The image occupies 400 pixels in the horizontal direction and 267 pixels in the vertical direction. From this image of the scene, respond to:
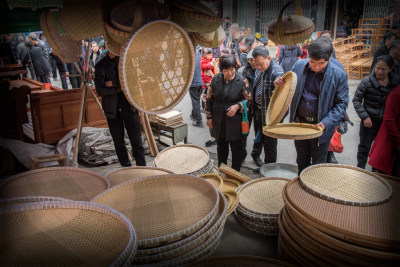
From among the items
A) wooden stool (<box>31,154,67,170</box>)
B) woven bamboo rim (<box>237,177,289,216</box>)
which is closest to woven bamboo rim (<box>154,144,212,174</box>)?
woven bamboo rim (<box>237,177,289,216</box>)

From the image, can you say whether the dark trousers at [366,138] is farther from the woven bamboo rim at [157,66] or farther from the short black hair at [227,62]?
the woven bamboo rim at [157,66]

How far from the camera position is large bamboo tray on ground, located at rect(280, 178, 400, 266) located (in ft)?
3.32

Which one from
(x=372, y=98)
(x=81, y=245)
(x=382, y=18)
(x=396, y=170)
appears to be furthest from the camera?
(x=382, y=18)

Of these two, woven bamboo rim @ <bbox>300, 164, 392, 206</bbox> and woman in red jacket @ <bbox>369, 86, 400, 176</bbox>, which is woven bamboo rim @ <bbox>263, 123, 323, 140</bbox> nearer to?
woven bamboo rim @ <bbox>300, 164, 392, 206</bbox>

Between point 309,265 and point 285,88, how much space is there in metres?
1.45

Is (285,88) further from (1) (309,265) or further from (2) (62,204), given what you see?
(2) (62,204)

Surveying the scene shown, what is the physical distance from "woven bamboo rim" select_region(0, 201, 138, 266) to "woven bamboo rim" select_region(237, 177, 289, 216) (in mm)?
900

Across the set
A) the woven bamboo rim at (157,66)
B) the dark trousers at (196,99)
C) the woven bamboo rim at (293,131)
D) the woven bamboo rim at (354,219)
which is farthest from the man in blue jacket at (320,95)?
the dark trousers at (196,99)

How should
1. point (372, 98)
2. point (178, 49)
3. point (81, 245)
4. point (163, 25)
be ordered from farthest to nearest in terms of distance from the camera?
1. point (372, 98)
2. point (178, 49)
3. point (163, 25)
4. point (81, 245)

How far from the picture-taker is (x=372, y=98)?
3.37 meters

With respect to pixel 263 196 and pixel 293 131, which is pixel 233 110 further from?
pixel 263 196

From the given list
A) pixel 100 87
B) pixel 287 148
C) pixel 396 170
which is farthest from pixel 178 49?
pixel 287 148

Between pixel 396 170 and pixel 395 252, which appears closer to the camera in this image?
pixel 395 252

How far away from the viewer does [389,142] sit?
282 cm
